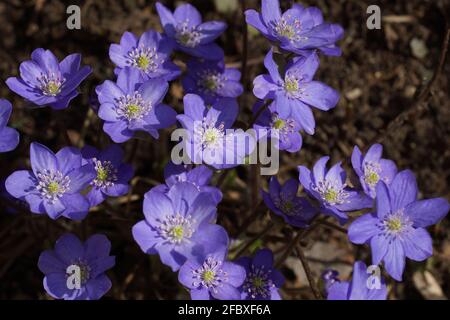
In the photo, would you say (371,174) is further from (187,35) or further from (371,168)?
(187,35)

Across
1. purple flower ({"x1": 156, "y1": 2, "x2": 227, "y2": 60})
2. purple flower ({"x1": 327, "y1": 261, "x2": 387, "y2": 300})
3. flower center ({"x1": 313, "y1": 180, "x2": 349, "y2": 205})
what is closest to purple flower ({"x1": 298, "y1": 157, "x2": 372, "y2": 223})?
flower center ({"x1": 313, "y1": 180, "x2": 349, "y2": 205})

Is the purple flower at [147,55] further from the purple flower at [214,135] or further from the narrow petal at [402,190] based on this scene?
the narrow petal at [402,190]

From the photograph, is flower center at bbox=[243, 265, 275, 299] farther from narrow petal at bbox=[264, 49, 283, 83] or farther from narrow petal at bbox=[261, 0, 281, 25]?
narrow petal at bbox=[261, 0, 281, 25]

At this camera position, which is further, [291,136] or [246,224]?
[246,224]
